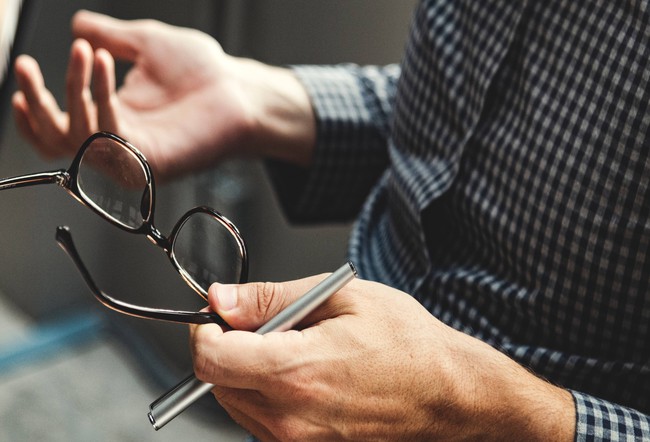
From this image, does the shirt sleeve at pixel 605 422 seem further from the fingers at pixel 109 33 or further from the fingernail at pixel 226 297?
the fingers at pixel 109 33

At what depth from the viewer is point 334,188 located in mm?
783

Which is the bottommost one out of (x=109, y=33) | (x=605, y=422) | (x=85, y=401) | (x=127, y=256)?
(x=85, y=401)

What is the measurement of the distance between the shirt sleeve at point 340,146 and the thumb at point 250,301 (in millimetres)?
406

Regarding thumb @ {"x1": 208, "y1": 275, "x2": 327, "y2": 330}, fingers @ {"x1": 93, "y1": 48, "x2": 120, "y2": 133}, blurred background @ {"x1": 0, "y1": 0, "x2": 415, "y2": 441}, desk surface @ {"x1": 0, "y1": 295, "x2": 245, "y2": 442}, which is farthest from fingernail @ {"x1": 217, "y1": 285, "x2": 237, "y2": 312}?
desk surface @ {"x1": 0, "y1": 295, "x2": 245, "y2": 442}

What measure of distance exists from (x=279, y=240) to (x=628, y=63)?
831 mm

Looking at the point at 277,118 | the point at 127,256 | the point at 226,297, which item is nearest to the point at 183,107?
the point at 277,118

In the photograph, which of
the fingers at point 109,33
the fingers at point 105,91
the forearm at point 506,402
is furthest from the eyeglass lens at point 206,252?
the fingers at point 109,33

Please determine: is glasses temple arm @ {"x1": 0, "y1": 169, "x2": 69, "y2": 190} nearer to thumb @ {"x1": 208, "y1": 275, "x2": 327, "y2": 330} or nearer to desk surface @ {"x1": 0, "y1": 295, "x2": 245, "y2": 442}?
thumb @ {"x1": 208, "y1": 275, "x2": 327, "y2": 330}

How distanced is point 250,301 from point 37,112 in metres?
0.42

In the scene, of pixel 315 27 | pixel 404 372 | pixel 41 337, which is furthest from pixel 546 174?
pixel 41 337

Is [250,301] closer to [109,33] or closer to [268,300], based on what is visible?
[268,300]

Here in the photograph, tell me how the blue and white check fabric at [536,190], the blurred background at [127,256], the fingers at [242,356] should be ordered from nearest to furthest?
the fingers at [242,356]
the blue and white check fabric at [536,190]
the blurred background at [127,256]

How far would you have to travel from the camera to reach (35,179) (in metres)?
0.40

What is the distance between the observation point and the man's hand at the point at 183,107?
69 cm
